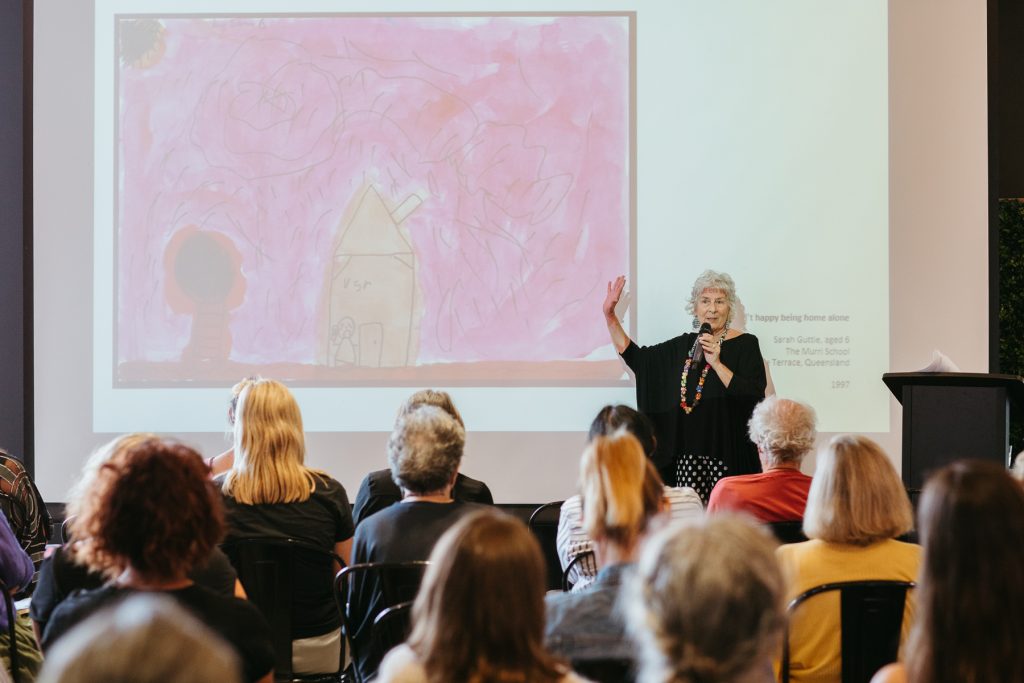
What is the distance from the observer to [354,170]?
452cm

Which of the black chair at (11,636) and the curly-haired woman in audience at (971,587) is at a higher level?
the curly-haired woman in audience at (971,587)

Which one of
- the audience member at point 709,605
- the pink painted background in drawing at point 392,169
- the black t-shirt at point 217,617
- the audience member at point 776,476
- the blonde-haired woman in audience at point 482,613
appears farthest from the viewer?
the pink painted background in drawing at point 392,169

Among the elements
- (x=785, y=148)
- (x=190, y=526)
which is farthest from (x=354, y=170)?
(x=190, y=526)

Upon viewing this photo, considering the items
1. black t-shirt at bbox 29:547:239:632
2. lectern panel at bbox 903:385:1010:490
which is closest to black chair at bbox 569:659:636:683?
black t-shirt at bbox 29:547:239:632

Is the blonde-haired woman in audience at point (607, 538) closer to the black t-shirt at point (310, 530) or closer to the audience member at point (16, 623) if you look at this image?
the black t-shirt at point (310, 530)

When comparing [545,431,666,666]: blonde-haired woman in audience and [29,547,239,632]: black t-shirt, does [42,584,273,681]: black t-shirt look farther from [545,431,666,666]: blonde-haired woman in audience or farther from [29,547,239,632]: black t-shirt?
[545,431,666,666]: blonde-haired woman in audience

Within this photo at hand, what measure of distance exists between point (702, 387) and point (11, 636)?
297 cm

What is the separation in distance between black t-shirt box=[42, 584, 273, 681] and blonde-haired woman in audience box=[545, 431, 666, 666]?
50 centimetres

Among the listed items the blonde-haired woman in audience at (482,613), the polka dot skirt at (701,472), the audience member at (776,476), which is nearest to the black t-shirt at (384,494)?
the audience member at (776,476)

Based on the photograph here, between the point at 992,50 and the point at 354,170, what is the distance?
302 cm

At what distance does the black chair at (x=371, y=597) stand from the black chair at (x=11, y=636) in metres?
0.81

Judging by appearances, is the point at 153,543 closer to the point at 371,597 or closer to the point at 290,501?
the point at 371,597

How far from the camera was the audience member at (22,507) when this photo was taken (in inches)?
125

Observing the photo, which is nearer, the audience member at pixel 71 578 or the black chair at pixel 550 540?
the audience member at pixel 71 578
